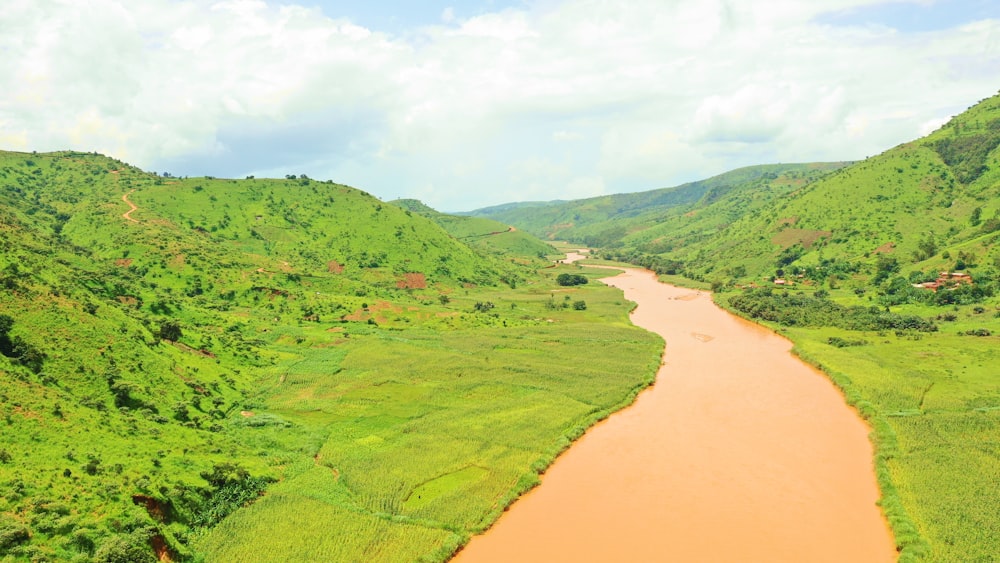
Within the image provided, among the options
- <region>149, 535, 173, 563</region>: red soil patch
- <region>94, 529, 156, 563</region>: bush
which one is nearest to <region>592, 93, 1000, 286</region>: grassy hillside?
<region>149, 535, 173, 563</region>: red soil patch

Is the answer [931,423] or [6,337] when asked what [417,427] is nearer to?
[6,337]

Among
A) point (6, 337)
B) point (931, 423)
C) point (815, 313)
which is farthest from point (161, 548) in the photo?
point (815, 313)

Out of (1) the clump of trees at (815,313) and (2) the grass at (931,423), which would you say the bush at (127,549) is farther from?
(1) the clump of trees at (815,313)

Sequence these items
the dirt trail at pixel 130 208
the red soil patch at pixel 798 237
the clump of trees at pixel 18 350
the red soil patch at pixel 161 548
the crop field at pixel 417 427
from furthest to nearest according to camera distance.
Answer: the red soil patch at pixel 798 237 < the dirt trail at pixel 130 208 < the clump of trees at pixel 18 350 < the crop field at pixel 417 427 < the red soil patch at pixel 161 548

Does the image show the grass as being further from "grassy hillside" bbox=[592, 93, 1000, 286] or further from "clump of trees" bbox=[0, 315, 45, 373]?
"clump of trees" bbox=[0, 315, 45, 373]

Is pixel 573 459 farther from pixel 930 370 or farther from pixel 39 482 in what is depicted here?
pixel 930 370

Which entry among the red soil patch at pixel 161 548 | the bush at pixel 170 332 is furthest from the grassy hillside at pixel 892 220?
the red soil patch at pixel 161 548
